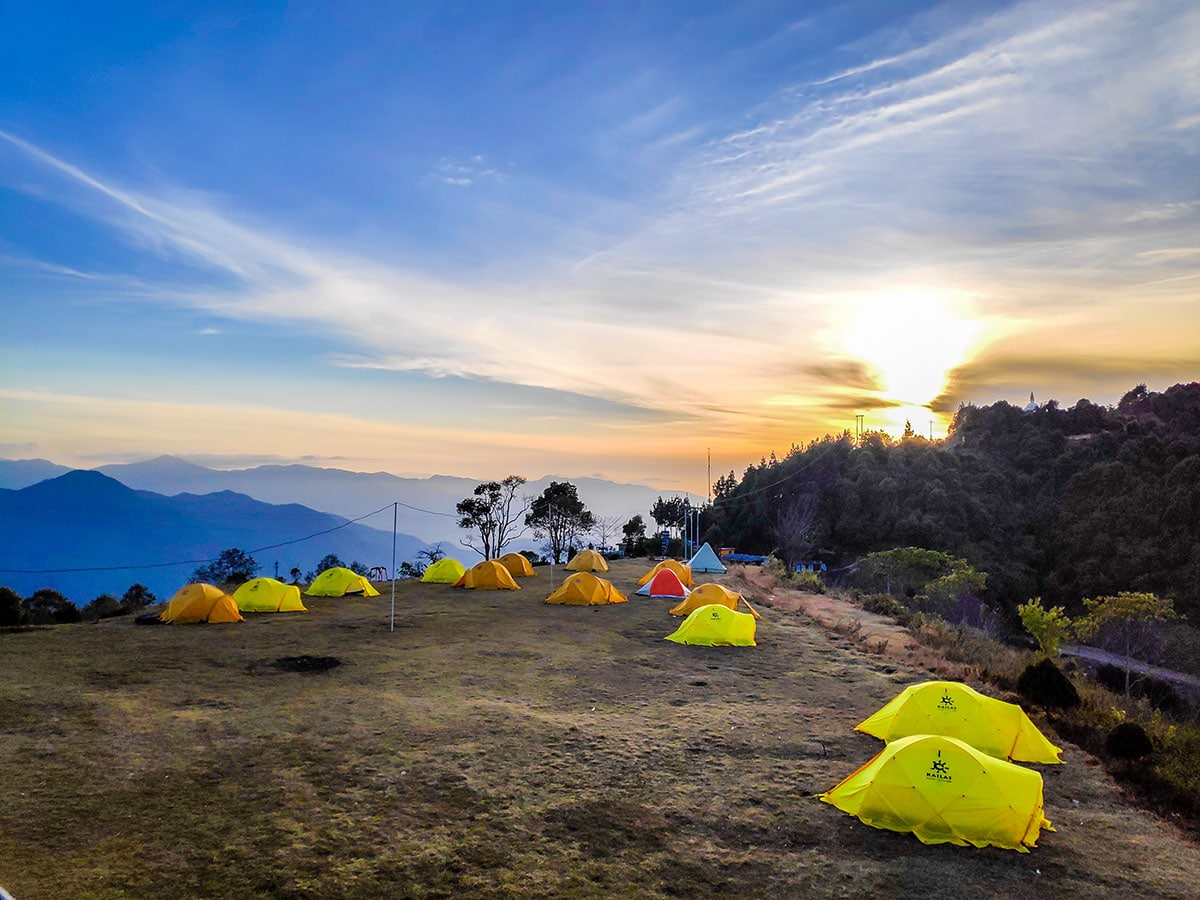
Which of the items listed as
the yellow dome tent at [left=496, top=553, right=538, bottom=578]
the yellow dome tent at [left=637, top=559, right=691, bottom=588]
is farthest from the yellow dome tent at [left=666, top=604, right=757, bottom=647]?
the yellow dome tent at [left=496, top=553, right=538, bottom=578]

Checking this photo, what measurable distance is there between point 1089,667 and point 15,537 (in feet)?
477

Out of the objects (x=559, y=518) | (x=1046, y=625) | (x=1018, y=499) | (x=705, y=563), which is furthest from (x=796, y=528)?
(x=1046, y=625)

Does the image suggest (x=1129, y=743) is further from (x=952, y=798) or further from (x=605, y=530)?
(x=605, y=530)

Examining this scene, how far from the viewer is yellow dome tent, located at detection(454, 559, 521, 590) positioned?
98.1 ft

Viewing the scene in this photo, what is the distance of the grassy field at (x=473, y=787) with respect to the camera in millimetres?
6984

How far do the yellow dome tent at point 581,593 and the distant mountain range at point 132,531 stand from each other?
86.3m

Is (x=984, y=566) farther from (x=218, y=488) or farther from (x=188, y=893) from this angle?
(x=218, y=488)

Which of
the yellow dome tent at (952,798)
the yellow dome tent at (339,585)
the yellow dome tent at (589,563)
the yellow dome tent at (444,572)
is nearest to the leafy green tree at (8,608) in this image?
the yellow dome tent at (339,585)

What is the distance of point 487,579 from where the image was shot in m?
30.0

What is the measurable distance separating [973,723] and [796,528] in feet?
155

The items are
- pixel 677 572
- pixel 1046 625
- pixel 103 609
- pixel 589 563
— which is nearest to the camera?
pixel 1046 625

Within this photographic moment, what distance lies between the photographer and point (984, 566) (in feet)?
175

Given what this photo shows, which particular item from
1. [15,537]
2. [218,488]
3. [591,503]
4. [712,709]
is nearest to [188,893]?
[712,709]

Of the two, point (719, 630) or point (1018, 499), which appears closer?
point (719, 630)
